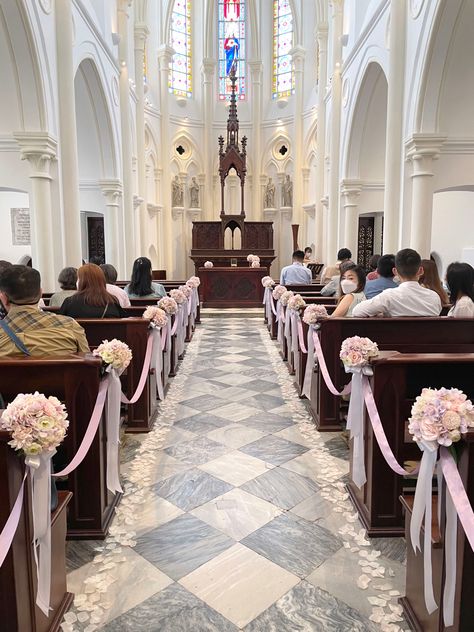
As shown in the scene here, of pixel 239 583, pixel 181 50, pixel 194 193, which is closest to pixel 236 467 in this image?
pixel 239 583

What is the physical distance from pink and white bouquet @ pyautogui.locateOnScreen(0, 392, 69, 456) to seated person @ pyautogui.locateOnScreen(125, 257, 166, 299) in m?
4.39

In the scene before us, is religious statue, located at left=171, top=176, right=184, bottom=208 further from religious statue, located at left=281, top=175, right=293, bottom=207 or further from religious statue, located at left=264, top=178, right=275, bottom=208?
religious statue, located at left=281, top=175, right=293, bottom=207

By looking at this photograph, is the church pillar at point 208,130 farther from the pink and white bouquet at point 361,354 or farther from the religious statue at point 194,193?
the pink and white bouquet at point 361,354

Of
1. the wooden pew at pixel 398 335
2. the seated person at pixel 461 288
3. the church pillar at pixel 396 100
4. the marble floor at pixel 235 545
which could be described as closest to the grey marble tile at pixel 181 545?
the marble floor at pixel 235 545

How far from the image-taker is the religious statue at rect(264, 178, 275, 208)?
21.9 m

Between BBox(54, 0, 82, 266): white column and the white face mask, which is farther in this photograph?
BBox(54, 0, 82, 266): white column

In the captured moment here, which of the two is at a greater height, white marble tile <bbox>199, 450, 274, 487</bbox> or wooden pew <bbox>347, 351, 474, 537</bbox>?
wooden pew <bbox>347, 351, 474, 537</bbox>

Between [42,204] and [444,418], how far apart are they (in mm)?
7954

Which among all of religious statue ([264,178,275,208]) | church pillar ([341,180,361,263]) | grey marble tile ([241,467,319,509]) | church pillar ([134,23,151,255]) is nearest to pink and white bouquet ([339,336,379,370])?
grey marble tile ([241,467,319,509])

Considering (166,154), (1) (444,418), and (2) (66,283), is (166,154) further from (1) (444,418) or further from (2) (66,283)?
(1) (444,418)

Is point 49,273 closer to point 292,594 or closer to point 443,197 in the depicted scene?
point 292,594

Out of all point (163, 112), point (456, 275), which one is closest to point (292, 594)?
point (456, 275)

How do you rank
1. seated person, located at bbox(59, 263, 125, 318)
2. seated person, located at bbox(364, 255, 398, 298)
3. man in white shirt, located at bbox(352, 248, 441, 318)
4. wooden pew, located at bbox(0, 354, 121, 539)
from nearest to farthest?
wooden pew, located at bbox(0, 354, 121, 539), man in white shirt, located at bbox(352, 248, 441, 318), seated person, located at bbox(59, 263, 125, 318), seated person, located at bbox(364, 255, 398, 298)

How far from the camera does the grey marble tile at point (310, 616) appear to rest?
228 cm
